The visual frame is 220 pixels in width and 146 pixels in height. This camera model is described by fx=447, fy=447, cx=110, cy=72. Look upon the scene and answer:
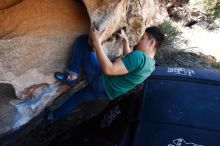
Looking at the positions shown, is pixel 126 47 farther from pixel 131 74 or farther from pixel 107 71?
pixel 107 71

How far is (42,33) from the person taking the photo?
395cm

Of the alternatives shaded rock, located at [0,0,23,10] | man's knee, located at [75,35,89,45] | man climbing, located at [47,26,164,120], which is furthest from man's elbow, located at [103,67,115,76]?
shaded rock, located at [0,0,23,10]

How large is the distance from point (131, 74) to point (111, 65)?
12.4 inches

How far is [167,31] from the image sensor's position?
23.2 ft

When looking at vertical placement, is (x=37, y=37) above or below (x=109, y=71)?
above

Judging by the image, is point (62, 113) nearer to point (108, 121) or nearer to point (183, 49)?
point (108, 121)

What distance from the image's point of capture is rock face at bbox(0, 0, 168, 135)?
→ 12.7ft

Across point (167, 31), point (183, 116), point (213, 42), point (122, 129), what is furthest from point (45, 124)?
point (213, 42)

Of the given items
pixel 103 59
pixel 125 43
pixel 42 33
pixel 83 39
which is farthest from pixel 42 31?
pixel 125 43

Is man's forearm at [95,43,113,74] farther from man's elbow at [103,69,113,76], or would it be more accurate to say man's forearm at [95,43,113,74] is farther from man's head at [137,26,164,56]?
man's head at [137,26,164,56]

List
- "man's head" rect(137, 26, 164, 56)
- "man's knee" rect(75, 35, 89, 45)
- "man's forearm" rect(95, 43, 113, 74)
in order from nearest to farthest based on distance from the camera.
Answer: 1. "man's forearm" rect(95, 43, 113, 74)
2. "man's knee" rect(75, 35, 89, 45)
3. "man's head" rect(137, 26, 164, 56)

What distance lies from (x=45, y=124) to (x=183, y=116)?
6.16 ft

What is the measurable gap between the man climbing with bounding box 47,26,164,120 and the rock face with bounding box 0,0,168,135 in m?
0.12

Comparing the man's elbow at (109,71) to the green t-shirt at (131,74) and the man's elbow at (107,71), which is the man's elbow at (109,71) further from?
the green t-shirt at (131,74)
